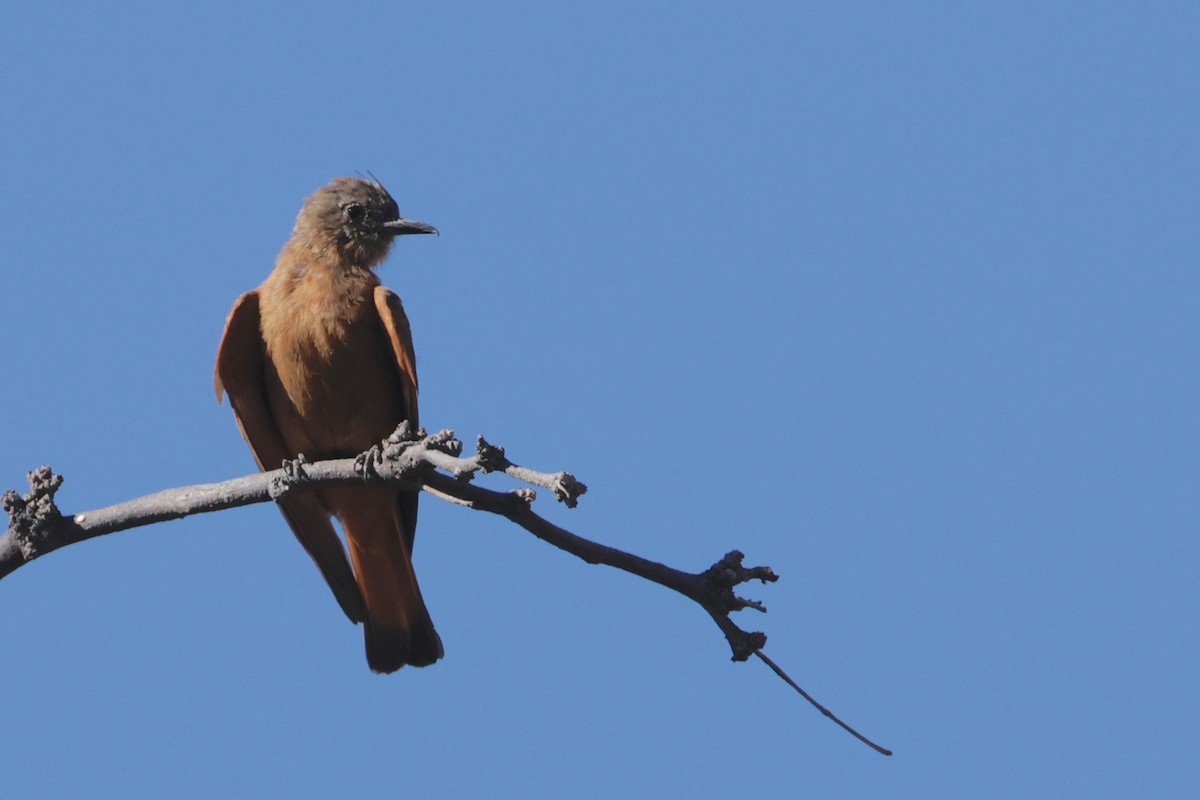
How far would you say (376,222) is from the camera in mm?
7074

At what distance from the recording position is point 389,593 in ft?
21.5

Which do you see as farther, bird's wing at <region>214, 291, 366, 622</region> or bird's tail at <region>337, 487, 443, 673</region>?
bird's tail at <region>337, 487, 443, 673</region>

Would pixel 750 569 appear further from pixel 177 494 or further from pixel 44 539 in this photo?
pixel 44 539

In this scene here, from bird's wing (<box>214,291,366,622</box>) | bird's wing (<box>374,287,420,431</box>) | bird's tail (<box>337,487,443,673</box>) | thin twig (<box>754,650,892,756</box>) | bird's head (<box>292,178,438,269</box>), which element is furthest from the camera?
bird's head (<box>292,178,438,269</box>)

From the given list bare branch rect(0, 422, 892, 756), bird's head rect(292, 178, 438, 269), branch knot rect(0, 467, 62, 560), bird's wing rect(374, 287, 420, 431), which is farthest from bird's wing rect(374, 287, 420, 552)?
branch knot rect(0, 467, 62, 560)

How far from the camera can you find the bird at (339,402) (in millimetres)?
6133

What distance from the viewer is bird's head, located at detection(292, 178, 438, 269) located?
6883mm

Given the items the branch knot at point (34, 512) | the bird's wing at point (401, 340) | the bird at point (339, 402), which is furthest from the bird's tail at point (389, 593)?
the branch knot at point (34, 512)

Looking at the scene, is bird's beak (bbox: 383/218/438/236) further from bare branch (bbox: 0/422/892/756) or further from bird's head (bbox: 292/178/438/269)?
bare branch (bbox: 0/422/892/756)

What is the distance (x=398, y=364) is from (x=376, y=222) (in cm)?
127

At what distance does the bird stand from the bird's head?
0.20ft

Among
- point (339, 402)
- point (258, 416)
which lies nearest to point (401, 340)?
point (339, 402)

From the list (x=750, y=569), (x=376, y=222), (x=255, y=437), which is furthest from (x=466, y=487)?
(x=376, y=222)

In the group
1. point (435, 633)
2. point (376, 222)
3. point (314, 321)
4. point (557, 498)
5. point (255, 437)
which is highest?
point (376, 222)
